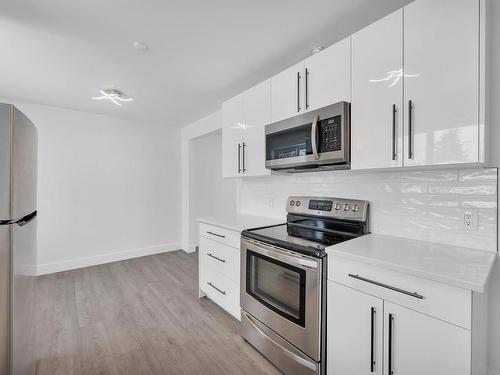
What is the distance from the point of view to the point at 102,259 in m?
4.07

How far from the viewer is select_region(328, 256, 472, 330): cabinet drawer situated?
38.9 inches

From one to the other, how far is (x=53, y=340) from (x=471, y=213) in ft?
10.7

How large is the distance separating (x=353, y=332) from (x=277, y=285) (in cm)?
58

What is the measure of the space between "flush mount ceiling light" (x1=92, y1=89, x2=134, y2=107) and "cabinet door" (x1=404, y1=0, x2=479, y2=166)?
301 centimetres

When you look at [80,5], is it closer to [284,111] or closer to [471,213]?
[284,111]

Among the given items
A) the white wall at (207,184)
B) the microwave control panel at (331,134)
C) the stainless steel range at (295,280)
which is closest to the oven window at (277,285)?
the stainless steel range at (295,280)

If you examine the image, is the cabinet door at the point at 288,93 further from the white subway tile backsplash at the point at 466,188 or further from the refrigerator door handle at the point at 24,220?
the refrigerator door handle at the point at 24,220

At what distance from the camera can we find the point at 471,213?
55.7 inches

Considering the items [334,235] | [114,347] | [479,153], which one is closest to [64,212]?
[114,347]

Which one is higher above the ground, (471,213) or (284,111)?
(284,111)

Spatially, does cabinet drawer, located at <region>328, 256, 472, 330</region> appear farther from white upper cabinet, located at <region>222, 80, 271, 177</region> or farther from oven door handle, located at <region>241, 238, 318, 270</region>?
white upper cabinet, located at <region>222, 80, 271, 177</region>

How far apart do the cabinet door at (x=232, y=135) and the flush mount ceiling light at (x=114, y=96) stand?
54.1 inches

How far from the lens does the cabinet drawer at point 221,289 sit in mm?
2262

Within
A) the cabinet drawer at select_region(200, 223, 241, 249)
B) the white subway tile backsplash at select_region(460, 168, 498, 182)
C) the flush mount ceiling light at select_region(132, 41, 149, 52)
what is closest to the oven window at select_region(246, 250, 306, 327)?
the cabinet drawer at select_region(200, 223, 241, 249)
